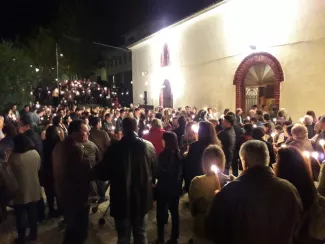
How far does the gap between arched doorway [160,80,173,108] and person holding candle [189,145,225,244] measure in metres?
20.5

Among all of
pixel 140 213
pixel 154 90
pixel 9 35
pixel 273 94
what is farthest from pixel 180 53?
pixel 9 35

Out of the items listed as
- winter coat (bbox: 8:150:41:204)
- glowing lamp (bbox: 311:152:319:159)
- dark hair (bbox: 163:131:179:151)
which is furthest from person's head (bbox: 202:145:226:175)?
winter coat (bbox: 8:150:41:204)

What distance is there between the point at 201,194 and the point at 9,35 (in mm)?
45156

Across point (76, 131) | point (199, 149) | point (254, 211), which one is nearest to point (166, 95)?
point (199, 149)

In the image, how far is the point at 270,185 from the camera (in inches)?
97.3

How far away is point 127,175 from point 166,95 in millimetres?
21432

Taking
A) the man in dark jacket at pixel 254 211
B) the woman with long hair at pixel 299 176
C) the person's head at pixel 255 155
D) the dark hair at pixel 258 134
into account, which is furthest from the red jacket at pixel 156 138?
the man in dark jacket at pixel 254 211

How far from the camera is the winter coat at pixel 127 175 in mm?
4008

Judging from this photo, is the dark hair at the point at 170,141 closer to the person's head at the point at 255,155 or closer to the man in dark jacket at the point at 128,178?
the man in dark jacket at the point at 128,178

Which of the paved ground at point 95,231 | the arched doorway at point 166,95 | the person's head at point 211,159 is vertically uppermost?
the arched doorway at point 166,95

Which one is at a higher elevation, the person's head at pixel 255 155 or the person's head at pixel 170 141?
the person's head at pixel 255 155

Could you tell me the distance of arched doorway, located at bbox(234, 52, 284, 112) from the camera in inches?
542

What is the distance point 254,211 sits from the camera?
2.42 m

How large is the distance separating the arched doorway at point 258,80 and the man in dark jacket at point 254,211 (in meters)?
11.8
